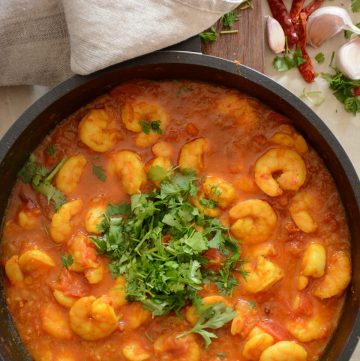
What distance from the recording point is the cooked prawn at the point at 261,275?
8.36 ft

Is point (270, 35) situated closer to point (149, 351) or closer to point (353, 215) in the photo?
point (353, 215)

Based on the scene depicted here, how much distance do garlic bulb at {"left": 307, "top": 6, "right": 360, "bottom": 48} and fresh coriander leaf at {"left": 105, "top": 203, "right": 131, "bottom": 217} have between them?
114 centimetres

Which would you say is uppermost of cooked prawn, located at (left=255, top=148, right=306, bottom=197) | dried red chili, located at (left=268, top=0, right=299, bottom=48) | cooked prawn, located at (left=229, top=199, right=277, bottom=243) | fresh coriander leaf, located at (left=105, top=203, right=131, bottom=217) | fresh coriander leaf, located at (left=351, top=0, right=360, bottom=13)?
fresh coriander leaf, located at (left=351, top=0, right=360, bottom=13)

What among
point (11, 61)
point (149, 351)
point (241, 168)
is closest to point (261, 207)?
point (241, 168)

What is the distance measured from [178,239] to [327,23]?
46.0 inches

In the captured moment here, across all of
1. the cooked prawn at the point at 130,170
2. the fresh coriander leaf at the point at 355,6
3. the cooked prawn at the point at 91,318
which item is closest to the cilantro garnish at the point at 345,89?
the fresh coriander leaf at the point at 355,6

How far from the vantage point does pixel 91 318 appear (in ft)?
8.39

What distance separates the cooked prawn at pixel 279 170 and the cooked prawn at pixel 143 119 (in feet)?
1.40

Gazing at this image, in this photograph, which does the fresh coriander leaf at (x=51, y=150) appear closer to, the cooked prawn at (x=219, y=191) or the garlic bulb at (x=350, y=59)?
the cooked prawn at (x=219, y=191)

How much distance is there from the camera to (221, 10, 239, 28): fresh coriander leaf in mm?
2705

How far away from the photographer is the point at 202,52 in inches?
107

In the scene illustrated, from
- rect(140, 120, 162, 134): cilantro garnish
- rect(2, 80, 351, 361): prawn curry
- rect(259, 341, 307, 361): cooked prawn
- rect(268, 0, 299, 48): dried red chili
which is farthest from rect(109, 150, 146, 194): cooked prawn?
rect(268, 0, 299, 48): dried red chili

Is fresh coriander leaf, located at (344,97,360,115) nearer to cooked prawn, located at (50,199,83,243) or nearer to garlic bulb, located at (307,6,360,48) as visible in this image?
garlic bulb, located at (307,6,360,48)

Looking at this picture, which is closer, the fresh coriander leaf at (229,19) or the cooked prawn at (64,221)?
the cooked prawn at (64,221)
